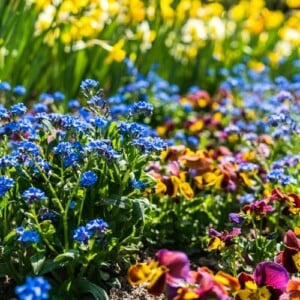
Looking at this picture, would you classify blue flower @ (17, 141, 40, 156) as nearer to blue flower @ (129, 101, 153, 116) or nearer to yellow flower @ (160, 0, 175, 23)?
blue flower @ (129, 101, 153, 116)

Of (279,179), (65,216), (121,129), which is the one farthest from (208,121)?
(65,216)

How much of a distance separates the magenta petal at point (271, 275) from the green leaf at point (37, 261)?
0.67m

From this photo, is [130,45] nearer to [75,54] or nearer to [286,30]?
[75,54]

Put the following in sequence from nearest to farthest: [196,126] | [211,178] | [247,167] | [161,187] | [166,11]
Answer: [161,187], [211,178], [247,167], [196,126], [166,11]

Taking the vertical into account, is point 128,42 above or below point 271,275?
above

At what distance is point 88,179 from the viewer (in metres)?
2.26

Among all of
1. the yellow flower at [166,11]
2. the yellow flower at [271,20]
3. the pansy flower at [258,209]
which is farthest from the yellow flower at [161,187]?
the yellow flower at [271,20]

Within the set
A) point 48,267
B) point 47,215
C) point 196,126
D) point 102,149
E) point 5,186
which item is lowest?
point 196,126

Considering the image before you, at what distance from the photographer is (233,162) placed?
130 inches

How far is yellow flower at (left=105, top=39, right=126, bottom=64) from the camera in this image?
4.16 m

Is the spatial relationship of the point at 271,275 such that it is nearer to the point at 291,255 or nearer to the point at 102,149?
the point at 291,255

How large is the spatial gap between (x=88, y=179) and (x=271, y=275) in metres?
0.65

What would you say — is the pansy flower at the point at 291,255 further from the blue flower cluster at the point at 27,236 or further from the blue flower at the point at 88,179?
the blue flower cluster at the point at 27,236

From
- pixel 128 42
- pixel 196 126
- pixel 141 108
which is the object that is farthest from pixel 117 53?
pixel 141 108
